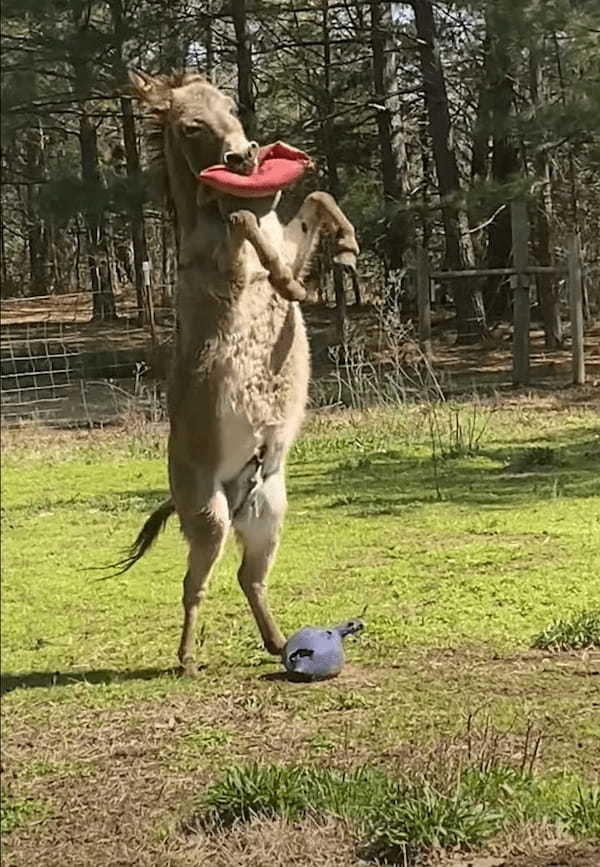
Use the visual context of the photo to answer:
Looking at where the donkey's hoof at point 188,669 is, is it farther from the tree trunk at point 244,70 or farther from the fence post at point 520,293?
the fence post at point 520,293

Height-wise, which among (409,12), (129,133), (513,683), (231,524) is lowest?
(513,683)

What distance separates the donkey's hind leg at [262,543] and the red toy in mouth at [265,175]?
2.94 ft

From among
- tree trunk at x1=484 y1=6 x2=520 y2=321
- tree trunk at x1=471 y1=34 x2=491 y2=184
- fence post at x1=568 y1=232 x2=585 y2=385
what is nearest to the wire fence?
tree trunk at x1=484 y1=6 x2=520 y2=321

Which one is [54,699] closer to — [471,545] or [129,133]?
[129,133]

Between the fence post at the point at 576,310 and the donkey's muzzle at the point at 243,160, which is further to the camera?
the fence post at the point at 576,310

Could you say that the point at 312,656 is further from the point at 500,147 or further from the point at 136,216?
the point at 500,147

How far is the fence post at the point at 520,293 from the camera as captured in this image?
9.41 m

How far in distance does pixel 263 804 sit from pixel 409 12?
3.44 meters

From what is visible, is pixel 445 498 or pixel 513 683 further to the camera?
pixel 445 498

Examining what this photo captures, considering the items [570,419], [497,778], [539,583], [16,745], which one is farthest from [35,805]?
[570,419]

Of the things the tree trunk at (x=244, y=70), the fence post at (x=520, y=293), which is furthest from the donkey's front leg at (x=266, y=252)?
the fence post at (x=520, y=293)

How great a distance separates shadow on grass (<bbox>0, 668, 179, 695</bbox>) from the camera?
10.1ft

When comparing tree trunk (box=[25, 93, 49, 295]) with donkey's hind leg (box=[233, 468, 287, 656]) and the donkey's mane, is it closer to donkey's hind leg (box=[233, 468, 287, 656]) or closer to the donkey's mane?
the donkey's mane

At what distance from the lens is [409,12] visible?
16.6 feet
